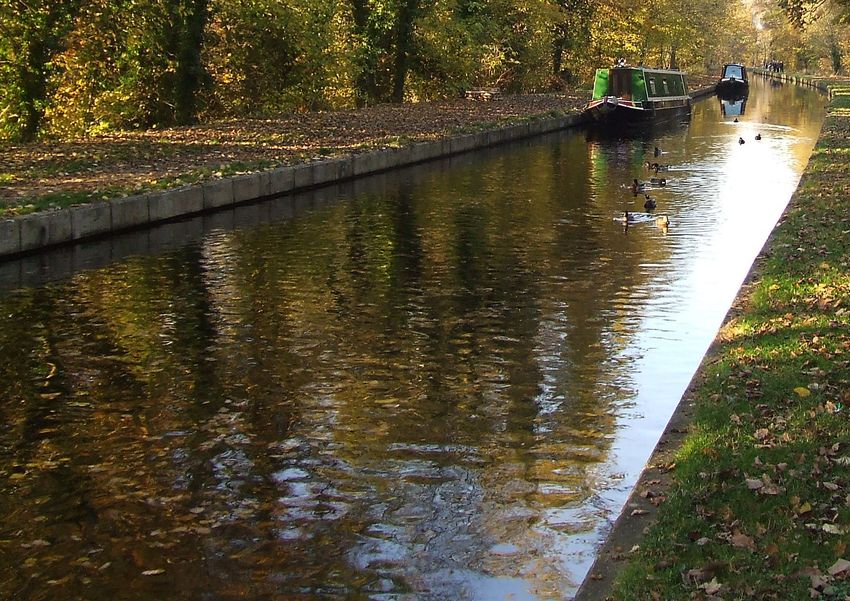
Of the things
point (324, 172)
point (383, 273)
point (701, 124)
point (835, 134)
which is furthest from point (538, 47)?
point (383, 273)

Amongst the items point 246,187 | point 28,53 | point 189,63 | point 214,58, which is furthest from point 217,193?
point 214,58

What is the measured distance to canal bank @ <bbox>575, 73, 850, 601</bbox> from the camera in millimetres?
4766

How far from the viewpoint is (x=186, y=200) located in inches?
671

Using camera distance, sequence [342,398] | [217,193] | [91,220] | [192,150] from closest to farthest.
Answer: [342,398]
[91,220]
[217,193]
[192,150]

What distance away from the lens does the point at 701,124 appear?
43562 millimetres

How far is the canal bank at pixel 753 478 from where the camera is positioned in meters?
4.77

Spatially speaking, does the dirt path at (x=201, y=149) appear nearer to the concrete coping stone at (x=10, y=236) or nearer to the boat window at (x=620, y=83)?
the concrete coping stone at (x=10, y=236)

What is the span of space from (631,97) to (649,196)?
21743 millimetres

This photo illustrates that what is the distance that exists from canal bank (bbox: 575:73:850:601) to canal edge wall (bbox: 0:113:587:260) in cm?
912

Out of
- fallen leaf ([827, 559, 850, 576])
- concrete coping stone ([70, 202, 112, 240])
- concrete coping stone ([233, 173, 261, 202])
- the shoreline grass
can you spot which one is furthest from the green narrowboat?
fallen leaf ([827, 559, 850, 576])

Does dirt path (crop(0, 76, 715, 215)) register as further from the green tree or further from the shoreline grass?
the shoreline grass

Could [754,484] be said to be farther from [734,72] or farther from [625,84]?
[734,72]

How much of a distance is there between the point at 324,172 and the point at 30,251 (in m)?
8.17

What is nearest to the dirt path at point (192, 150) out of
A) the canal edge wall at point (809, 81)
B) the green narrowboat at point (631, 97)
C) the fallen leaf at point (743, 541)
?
the green narrowboat at point (631, 97)
